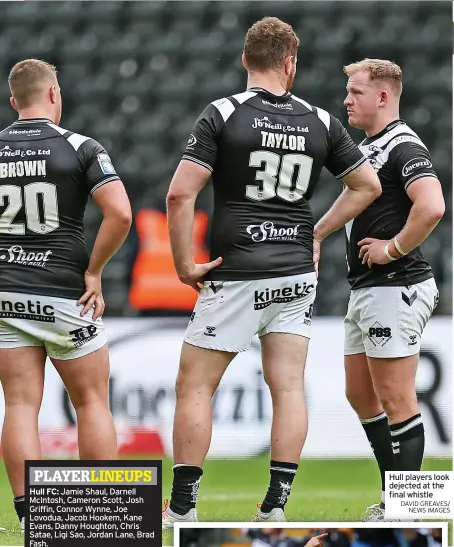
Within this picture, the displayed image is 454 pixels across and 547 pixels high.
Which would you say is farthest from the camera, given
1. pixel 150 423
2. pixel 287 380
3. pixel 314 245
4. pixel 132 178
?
pixel 132 178

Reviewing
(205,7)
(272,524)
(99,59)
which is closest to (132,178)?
(99,59)

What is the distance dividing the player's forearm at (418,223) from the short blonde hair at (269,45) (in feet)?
2.23

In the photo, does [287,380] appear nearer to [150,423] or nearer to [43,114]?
[43,114]

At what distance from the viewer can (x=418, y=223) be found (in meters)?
3.50

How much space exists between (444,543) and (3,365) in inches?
59.7

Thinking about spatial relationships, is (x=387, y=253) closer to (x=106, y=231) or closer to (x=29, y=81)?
(x=106, y=231)

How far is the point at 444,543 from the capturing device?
295cm

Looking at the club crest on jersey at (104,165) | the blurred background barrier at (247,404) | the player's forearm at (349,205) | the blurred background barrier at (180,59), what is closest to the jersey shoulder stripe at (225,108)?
the club crest on jersey at (104,165)

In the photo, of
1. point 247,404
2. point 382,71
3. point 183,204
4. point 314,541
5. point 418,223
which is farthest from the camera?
point 247,404

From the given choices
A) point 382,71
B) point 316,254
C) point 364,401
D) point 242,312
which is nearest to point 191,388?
point 242,312

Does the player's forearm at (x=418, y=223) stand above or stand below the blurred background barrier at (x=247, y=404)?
above

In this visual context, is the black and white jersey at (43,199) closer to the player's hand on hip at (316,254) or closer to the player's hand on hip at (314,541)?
the player's hand on hip at (316,254)

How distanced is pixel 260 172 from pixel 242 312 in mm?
460

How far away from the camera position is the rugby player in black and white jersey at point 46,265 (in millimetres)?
3363
